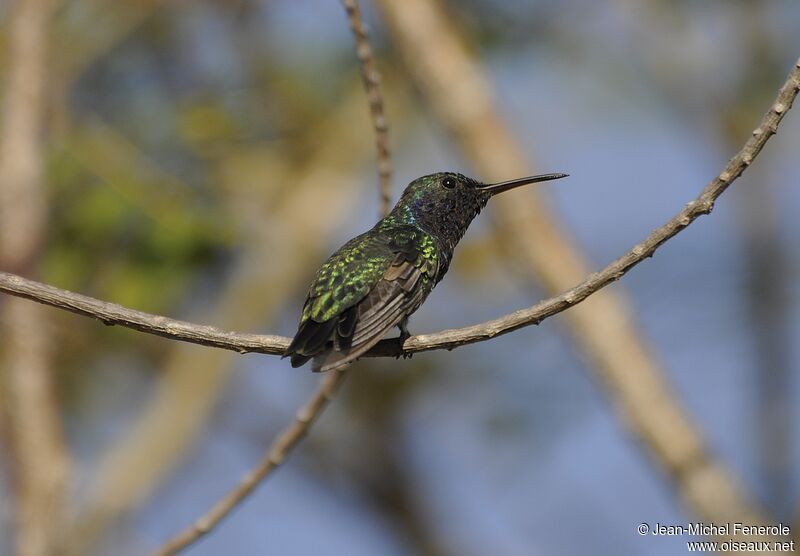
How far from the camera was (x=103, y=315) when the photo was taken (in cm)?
308

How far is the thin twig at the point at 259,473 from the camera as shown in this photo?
394cm

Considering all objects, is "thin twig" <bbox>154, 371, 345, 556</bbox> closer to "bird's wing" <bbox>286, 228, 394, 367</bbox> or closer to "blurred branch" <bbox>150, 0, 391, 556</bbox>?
"blurred branch" <bbox>150, 0, 391, 556</bbox>

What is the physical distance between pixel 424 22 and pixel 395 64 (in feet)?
6.63

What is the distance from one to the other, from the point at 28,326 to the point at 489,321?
3375 mm

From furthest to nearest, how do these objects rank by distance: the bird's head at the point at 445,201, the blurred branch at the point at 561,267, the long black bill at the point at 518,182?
the blurred branch at the point at 561,267 → the bird's head at the point at 445,201 → the long black bill at the point at 518,182

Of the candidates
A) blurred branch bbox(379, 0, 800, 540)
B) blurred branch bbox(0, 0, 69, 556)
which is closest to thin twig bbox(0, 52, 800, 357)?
blurred branch bbox(0, 0, 69, 556)

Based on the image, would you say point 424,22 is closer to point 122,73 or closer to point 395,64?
point 395,64

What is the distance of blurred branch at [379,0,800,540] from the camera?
6.48 meters

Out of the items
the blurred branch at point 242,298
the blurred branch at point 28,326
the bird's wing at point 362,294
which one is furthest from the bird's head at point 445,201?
the blurred branch at point 242,298

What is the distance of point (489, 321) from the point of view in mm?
3074

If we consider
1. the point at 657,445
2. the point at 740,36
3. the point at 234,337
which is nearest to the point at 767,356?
the point at 657,445

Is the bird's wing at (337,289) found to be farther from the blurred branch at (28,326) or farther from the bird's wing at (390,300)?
the blurred branch at (28,326)

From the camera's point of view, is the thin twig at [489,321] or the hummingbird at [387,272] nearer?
the thin twig at [489,321]

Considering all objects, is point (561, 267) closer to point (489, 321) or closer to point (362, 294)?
point (362, 294)
